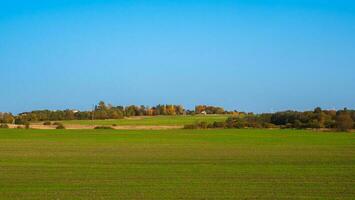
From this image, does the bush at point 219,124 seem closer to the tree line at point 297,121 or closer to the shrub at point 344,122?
the tree line at point 297,121

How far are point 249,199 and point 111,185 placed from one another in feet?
17.7

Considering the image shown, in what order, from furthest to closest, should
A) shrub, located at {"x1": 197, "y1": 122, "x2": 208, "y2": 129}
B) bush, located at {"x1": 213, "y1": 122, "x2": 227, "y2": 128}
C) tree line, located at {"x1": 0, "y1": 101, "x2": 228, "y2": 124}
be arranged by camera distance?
tree line, located at {"x1": 0, "y1": 101, "x2": 228, "y2": 124}, bush, located at {"x1": 213, "y1": 122, "x2": 227, "y2": 128}, shrub, located at {"x1": 197, "y1": 122, "x2": 208, "y2": 129}

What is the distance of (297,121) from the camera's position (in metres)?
102

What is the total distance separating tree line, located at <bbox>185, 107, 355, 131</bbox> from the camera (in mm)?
93125

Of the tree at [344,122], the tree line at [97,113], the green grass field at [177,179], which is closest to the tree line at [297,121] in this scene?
the tree at [344,122]

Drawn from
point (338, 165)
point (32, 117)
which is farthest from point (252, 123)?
point (338, 165)

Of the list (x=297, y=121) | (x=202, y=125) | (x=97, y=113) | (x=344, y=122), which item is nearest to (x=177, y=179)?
(x=344, y=122)

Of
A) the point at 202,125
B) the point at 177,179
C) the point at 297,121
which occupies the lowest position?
the point at 177,179

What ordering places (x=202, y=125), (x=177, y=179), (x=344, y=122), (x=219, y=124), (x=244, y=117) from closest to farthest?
(x=177, y=179) → (x=344, y=122) → (x=202, y=125) → (x=219, y=124) → (x=244, y=117)

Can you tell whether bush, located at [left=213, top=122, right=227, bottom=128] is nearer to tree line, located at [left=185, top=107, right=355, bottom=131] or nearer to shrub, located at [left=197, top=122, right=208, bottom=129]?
tree line, located at [left=185, top=107, right=355, bottom=131]

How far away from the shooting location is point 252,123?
104 metres

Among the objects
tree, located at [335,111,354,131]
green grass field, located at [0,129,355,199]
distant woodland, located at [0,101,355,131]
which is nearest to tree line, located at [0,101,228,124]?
distant woodland, located at [0,101,355,131]

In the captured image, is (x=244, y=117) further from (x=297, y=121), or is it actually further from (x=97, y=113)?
(x=97, y=113)

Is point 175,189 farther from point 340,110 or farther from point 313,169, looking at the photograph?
point 340,110
